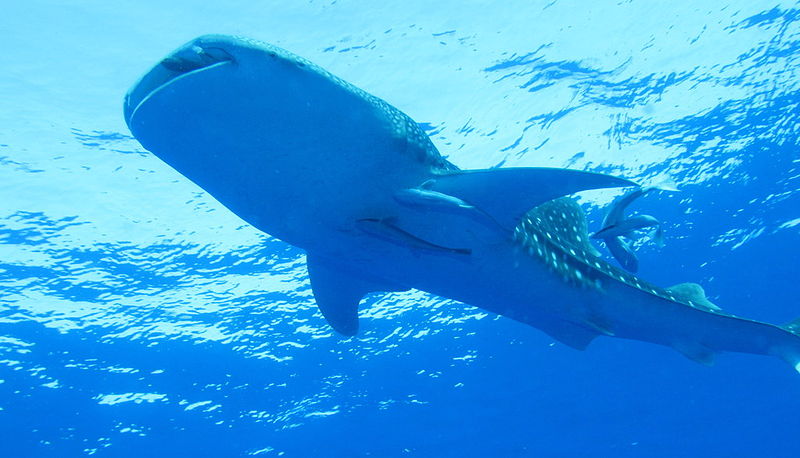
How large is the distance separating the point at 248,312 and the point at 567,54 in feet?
42.0

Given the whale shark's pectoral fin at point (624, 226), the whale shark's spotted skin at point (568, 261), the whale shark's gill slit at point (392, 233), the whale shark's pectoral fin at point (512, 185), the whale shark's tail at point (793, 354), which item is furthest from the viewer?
the whale shark's pectoral fin at point (624, 226)

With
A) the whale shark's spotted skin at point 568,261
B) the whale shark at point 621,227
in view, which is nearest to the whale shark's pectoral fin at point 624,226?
the whale shark at point 621,227

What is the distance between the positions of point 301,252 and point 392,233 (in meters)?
11.6

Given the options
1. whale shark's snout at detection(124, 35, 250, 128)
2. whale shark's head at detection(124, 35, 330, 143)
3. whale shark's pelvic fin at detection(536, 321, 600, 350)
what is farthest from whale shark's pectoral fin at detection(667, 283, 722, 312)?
whale shark's snout at detection(124, 35, 250, 128)

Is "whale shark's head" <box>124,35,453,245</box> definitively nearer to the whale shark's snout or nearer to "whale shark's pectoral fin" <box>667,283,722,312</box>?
the whale shark's snout

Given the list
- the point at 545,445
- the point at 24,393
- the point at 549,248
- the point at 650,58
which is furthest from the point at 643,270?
the point at 24,393

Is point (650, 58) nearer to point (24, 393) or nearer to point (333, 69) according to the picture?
point (333, 69)

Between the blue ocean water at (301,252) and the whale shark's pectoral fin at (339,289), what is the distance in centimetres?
583

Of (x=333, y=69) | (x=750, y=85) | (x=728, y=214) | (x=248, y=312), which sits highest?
(x=728, y=214)

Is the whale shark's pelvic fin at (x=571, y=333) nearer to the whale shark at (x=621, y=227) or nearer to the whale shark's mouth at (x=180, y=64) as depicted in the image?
the whale shark at (x=621, y=227)

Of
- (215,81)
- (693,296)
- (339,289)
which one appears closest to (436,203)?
(215,81)

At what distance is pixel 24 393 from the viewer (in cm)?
2070

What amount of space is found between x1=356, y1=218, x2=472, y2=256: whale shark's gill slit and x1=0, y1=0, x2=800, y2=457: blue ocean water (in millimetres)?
6873

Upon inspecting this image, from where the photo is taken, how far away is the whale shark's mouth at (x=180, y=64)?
2928 mm
